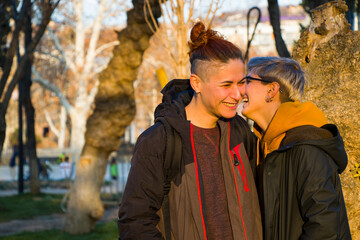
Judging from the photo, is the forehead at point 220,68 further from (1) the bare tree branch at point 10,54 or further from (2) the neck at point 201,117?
(1) the bare tree branch at point 10,54

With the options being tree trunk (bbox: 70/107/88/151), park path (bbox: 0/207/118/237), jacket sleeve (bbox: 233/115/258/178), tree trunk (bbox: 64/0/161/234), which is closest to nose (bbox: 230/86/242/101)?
jacket sleeve (bbox: 233/115/258/178)

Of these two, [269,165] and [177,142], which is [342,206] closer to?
[269,165]

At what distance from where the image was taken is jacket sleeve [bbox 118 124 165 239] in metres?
2.52

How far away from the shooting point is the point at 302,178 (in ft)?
8.29

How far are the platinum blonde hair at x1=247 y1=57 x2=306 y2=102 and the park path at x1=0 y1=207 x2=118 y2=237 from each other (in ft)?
24.6

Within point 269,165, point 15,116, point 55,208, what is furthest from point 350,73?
point 15,116

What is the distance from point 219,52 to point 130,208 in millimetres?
999

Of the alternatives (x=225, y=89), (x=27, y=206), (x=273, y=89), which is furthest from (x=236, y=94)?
(x=27, y=206)

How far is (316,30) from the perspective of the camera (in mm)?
3926

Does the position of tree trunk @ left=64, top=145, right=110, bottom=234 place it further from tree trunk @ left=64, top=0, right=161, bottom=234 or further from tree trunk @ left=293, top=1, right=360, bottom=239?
tree trunk @ left=293, top=1, right=360, bottom=239

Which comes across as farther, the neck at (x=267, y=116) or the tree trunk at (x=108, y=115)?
the tree trunk at (x=108, y=115)

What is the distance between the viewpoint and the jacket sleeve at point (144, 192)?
2518 millimetres

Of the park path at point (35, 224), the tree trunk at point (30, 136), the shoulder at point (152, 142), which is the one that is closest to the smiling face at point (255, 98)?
the shoulder at point (152, 142)

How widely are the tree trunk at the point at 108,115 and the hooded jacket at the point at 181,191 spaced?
6.21m
